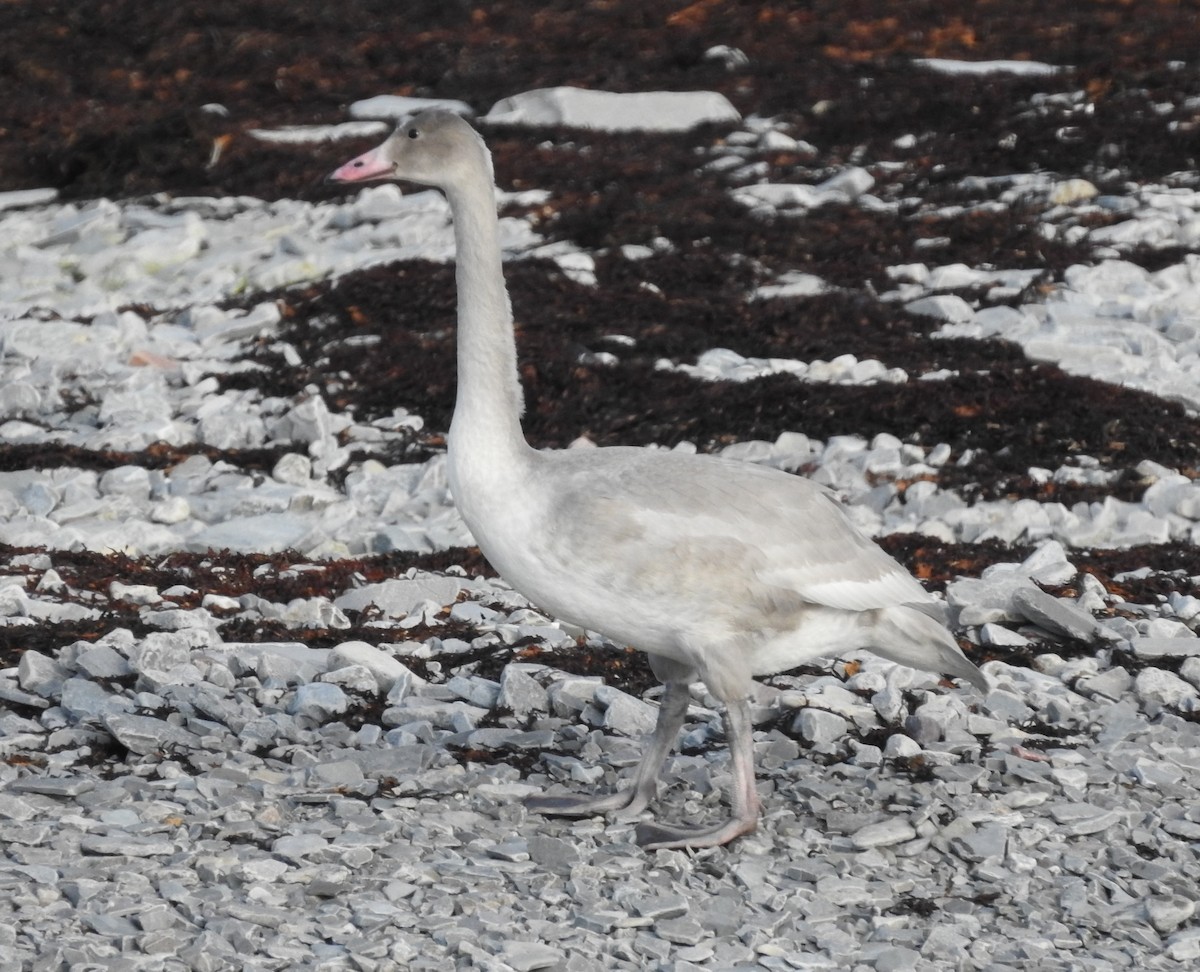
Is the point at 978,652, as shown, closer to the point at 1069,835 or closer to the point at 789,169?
the point at 1069,835

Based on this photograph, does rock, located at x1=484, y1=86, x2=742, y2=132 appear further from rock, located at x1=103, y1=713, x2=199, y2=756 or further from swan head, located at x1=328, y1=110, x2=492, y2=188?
rock, located at x1=103, y1=713, x2=199, y2=756

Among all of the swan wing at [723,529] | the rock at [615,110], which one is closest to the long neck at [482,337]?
the swan wing at [723,529]

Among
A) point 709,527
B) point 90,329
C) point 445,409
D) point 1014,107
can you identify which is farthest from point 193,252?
point 709,527

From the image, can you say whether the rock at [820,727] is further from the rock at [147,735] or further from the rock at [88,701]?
the rock at [88,701]

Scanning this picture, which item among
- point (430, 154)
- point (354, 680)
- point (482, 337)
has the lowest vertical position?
point (354, 680)

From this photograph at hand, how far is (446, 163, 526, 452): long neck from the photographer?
681cm

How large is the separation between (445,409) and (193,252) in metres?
5.90

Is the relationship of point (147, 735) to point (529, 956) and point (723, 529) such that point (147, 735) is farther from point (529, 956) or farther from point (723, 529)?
point (723, 529)

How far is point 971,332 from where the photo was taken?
16.1 meters

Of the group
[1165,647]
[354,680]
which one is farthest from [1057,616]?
[354,680]

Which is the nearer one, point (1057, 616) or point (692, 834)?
point (692, 834)

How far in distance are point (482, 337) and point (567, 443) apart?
294 inches

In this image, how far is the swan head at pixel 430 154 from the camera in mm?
7172

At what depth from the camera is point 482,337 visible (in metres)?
7.04
